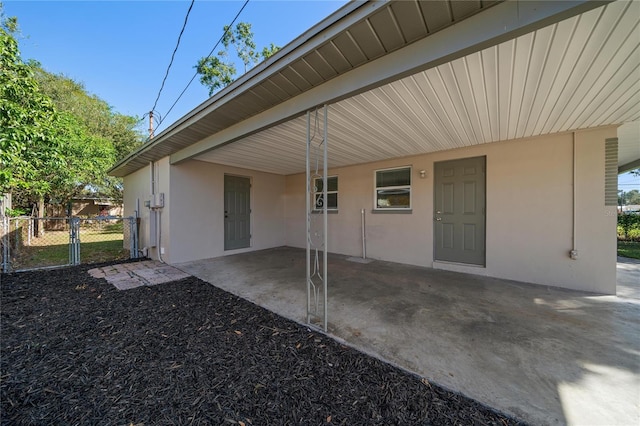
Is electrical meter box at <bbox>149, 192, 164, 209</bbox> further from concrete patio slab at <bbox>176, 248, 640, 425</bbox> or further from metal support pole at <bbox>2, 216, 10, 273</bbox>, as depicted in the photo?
concrete patio slab at <bbox>176, 248, 640, 425</bbox>

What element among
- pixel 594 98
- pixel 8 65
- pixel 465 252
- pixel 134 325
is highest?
pixel 8 65

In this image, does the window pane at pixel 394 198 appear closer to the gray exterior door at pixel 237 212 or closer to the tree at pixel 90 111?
the gray exterior door at pixel 237 212

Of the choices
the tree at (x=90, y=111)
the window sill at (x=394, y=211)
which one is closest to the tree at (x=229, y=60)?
the tree at (x=90, y=111)

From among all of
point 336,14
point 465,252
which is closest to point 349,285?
point 465,252

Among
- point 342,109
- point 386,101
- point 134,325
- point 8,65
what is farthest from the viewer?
point 8,65

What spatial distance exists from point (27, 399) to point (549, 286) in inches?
233

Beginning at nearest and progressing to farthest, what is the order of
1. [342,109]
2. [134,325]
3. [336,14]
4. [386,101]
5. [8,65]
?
[336,14], [134,325], [386,101], [342,109], [8,65]

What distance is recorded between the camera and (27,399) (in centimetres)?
148

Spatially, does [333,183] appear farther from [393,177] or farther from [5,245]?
[5,245]

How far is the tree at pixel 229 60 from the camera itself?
11602mm

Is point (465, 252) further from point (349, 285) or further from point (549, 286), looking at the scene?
point (349, 285)

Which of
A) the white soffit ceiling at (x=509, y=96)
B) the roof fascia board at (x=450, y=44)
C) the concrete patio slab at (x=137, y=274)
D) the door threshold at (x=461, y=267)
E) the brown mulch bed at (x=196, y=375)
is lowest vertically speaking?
the brown mulch bed at (x=196, y=375)

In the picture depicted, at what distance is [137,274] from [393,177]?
5.64 meters

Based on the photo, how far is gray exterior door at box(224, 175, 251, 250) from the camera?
6.19 m
